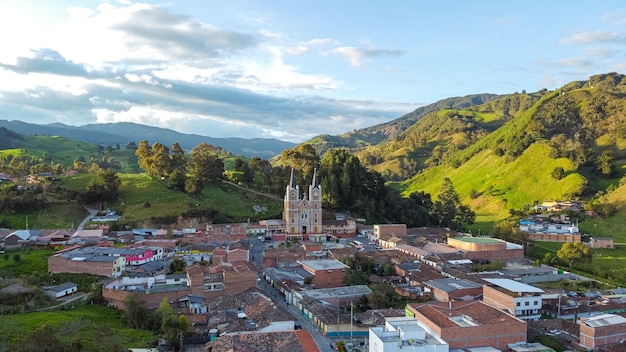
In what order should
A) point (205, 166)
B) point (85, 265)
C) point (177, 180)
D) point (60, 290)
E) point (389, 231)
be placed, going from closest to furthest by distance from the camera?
1. point (60, 290)
2. point (85, 265)
3. point (389, 231)
4. point (177, 180)
5. point (205, 166)

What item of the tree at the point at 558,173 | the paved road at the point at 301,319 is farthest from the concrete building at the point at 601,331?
the tree at the point at 558,173

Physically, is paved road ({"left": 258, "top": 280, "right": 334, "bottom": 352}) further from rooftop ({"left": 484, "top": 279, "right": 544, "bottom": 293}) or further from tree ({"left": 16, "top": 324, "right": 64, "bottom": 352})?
tree ({"left": 16, "top": 324, "right": 64, "bottom": 352})

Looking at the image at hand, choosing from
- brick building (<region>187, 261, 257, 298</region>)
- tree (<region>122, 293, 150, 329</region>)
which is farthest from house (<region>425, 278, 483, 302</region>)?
tree (<region>122, 293, 150, 329</region>)

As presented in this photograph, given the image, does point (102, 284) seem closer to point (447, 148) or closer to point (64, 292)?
point (64, 292)

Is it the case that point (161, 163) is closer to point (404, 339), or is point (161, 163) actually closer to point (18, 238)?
point (18, 238)

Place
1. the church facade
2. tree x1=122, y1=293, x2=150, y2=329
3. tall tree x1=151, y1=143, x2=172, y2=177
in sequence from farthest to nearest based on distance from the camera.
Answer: tall tree x1=151, y1=143, x2=172, y2=177, the church facade, tree x1=122, y1=293, x2=150, y2=329

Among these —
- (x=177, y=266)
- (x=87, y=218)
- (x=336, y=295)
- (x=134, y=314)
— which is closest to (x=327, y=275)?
(x=336, y=295)
